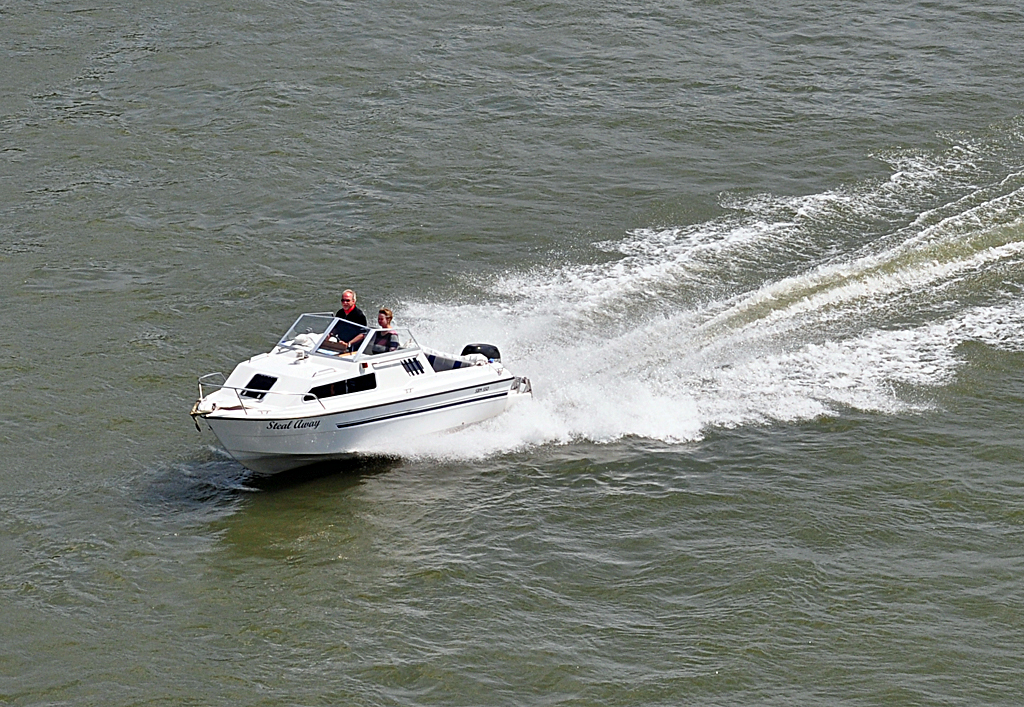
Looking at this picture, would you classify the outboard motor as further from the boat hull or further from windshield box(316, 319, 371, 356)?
windshield box(316, 319, 371, 356)

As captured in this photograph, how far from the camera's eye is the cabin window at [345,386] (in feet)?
67.1

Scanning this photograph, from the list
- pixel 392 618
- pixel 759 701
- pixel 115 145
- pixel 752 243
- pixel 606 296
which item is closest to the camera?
pixel 759 701

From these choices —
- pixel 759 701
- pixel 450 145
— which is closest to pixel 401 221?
pixel 450 145

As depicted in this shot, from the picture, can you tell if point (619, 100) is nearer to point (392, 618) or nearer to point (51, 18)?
point (51, 18)

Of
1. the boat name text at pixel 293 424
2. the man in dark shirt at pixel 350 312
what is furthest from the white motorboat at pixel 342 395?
the man in dark shirt at pixel 350 312

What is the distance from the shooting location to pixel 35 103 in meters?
34.0

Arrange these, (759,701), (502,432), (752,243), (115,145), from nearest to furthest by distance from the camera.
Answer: (759,701), (502,432), (752,243), (115,145)

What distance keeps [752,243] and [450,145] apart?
27.2 feet

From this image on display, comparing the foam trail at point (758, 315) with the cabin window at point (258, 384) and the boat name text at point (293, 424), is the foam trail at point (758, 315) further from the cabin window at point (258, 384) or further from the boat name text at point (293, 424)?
the cabin window at point (258, 384)

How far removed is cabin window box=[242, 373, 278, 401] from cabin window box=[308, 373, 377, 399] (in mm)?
696

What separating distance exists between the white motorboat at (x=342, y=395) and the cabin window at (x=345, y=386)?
0.05 ft

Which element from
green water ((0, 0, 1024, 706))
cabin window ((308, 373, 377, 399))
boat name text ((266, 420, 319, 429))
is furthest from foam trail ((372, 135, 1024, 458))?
boat name text ((266, 420, 319, 429))

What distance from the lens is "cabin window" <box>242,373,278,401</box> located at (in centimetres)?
2038

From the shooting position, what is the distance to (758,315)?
1000 inches
